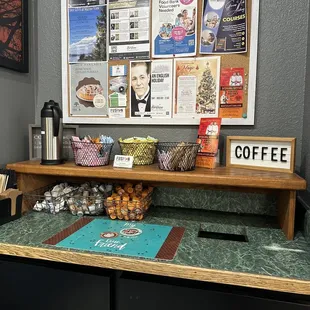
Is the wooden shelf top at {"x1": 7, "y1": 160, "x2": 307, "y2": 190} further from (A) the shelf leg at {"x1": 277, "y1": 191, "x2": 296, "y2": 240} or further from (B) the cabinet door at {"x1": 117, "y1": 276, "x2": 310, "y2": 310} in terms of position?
(B) the cabinet door at {"x1": 117, "y1": 276, "x2": 310, "y2": 310}

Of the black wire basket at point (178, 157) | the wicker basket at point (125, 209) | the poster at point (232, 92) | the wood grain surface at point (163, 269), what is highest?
the poster at point (232, 92)

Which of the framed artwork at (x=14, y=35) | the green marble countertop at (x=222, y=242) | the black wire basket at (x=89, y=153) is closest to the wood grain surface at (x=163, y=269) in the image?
the green marble countertop at (x=222, y=242)

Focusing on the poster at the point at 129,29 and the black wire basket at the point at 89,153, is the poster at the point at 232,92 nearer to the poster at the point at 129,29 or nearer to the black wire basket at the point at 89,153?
the poster at the point at 129,29

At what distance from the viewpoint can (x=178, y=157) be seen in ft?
A: 3.82

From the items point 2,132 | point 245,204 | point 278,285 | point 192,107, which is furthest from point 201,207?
point 2,132

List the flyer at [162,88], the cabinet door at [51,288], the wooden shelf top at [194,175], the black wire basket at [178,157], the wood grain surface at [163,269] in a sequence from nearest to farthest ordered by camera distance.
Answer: the wood grain surface at [163,269]
the cabinet door at [51,288]
the wooden shelf top at [194,175]
the black wire basket at [178,157]
the flyer at [162,88]

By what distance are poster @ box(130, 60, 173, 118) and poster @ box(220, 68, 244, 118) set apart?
0.25m

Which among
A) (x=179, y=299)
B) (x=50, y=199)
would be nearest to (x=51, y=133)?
(x=50, y=199)

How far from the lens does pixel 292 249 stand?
0.96 metres

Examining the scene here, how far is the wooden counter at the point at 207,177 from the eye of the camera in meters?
1.03

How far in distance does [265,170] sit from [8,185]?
44.0 inches

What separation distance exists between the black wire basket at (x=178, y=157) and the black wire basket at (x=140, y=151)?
0.11m

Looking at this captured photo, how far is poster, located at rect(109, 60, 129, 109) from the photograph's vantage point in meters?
1.45

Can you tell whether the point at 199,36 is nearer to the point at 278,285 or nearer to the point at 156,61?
the point at 156,61
